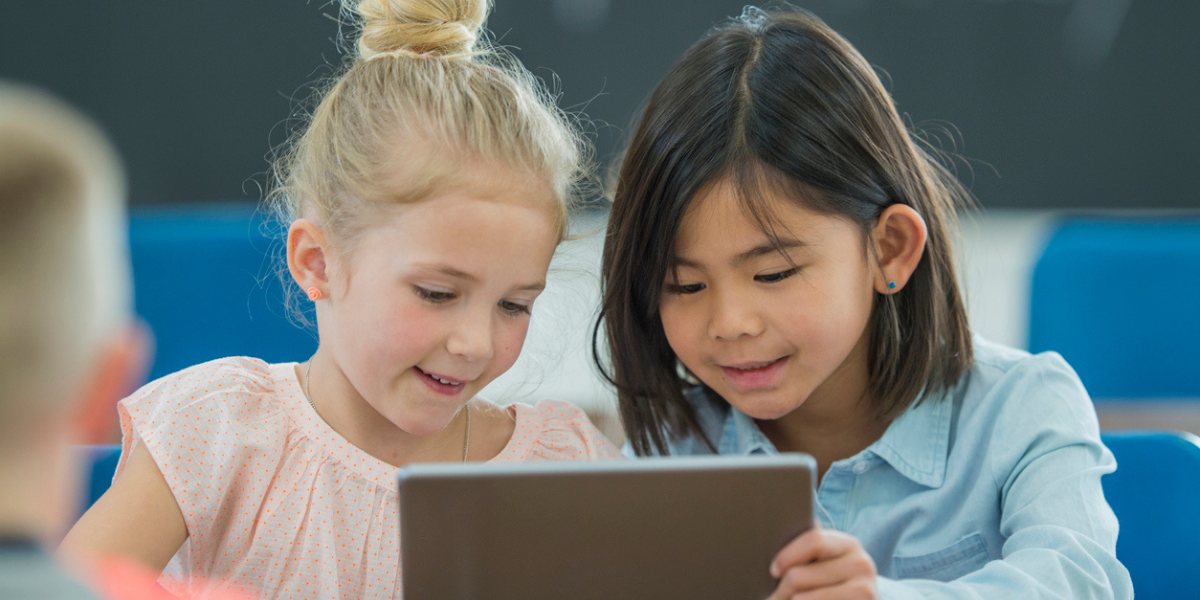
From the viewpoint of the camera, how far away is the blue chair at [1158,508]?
38.9 inches

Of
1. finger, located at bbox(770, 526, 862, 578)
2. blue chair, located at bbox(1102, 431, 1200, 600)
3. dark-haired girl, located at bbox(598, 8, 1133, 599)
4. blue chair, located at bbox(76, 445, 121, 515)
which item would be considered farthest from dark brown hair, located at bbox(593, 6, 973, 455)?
blue chair, located at bbox(76, 445, 121, 515)

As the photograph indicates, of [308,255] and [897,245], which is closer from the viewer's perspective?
[308,255]

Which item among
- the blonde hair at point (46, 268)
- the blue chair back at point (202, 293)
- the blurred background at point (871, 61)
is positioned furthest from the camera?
the blurred background at point (871, 61)

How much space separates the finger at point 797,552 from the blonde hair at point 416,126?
0.47 m

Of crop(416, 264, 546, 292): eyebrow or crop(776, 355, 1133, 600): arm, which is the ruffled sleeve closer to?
crop(416, 264, 546, 292): eyebrow

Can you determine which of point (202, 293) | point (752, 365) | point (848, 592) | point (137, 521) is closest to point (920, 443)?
point (752, 365)

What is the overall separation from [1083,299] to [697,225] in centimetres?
113

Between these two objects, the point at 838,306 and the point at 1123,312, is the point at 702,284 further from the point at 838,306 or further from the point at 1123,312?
the point at 1123,312

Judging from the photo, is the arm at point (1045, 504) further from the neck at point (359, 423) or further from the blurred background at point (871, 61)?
the blurred background at point (871, 61)

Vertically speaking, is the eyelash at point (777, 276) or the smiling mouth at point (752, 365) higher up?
the eyelash at point (777, 276)

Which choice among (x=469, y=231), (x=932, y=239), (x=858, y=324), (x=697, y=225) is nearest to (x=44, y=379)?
(x=469, y=231)

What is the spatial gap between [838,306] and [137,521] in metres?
0.72

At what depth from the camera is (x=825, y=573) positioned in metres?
0.66

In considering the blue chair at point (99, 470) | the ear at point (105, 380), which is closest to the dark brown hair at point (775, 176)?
the blue chair at point (99, 470)
